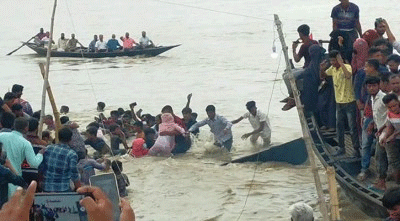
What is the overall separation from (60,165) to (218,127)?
21.8ft

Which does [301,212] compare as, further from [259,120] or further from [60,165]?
[259,120]

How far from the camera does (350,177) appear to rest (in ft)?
27.5

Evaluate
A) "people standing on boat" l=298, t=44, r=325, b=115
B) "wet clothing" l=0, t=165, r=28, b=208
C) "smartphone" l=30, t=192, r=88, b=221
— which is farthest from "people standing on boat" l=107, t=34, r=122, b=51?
"smartphone" l=30, t=192, r=88, b=221

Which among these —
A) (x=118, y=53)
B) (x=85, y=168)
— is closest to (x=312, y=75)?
(x=85, y=168)

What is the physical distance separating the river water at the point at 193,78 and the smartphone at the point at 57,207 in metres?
3.92

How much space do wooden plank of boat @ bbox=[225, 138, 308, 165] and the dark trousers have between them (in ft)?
8.82

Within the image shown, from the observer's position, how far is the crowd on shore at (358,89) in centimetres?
759

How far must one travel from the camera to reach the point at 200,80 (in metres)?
24.7

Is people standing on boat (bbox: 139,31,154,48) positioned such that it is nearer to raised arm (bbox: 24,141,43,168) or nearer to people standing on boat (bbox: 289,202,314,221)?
raised arm (bbox: 24,141,43,168)

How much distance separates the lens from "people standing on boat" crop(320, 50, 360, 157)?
28.6ft

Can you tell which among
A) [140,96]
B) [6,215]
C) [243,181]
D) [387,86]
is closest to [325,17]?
[140,96]

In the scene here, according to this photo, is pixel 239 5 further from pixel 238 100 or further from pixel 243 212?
pixel 243 212

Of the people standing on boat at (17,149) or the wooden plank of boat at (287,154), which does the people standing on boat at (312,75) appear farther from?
the people standing on boat at (17,149)

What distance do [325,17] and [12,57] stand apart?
14.4 metres
